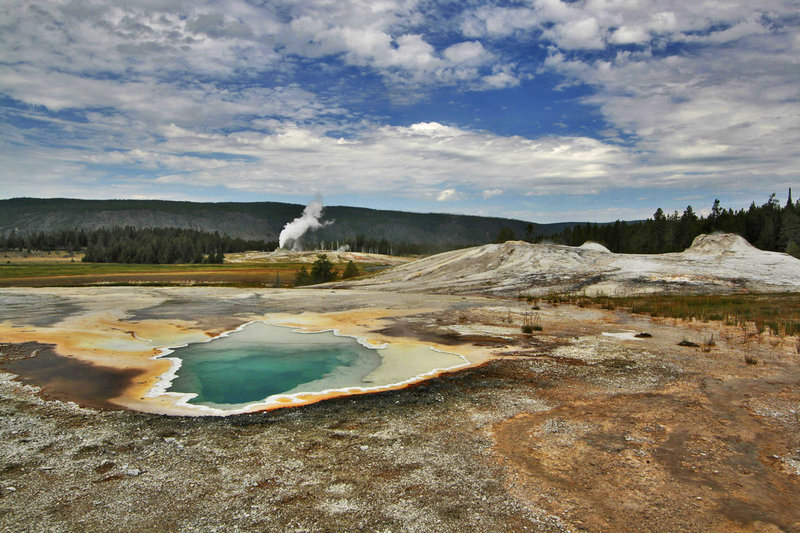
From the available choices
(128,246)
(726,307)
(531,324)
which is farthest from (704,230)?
(128,246)

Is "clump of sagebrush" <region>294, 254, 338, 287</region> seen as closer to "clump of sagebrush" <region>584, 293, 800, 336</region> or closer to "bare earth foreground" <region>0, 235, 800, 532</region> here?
"clump of sagebrush" <region>584, 293, 800, 336</region>

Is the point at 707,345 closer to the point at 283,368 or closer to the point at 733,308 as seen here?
the point at 733,308

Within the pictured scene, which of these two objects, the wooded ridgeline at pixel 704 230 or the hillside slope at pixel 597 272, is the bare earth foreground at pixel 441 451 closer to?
the hillside slope at pixel 597 272

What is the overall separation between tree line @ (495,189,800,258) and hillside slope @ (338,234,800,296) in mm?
26252

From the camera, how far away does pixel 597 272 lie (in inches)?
1661

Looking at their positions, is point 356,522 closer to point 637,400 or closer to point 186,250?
point 637,400

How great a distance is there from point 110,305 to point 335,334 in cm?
1978

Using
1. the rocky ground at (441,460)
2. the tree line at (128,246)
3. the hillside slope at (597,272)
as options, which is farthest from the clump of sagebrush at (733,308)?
the tree line at (128,246)

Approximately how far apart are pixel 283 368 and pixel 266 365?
30.1 inches

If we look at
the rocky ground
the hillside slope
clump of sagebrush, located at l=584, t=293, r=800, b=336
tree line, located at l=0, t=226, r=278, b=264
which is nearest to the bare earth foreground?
the rocky ground

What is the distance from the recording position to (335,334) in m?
20.1

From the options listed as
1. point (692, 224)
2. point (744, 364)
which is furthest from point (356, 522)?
point (692, 224)

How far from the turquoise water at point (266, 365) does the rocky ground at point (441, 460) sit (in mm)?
2067

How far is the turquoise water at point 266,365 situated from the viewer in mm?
11672
